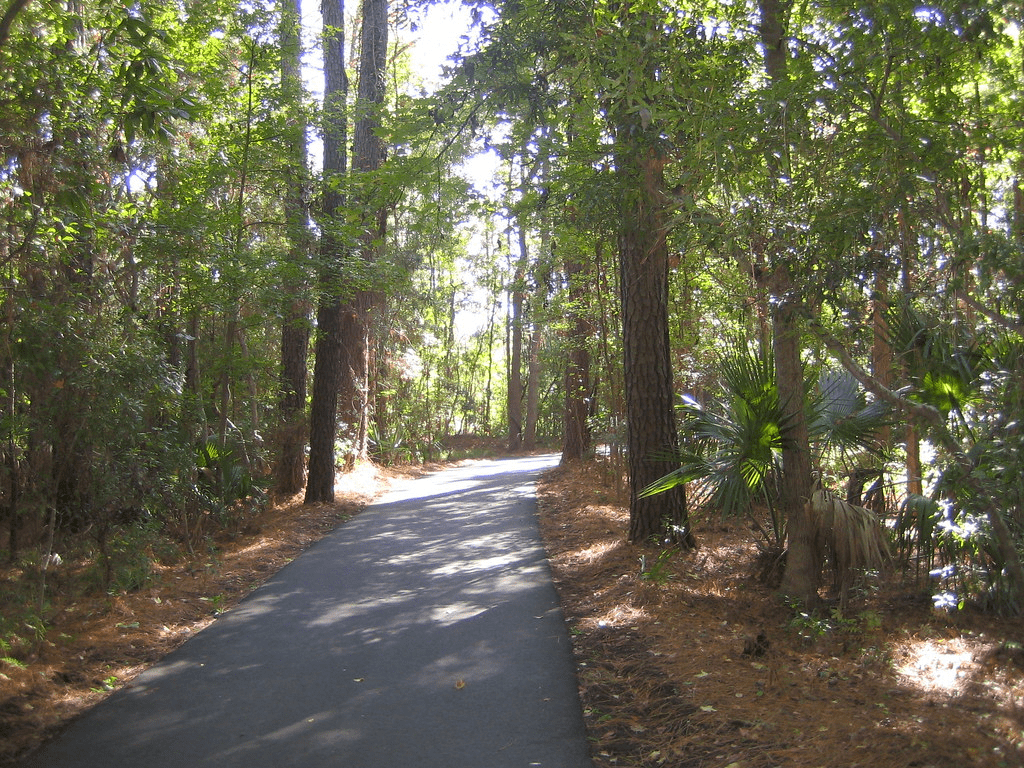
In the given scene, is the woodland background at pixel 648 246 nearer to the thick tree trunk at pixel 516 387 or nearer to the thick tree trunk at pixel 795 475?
the thick tree trunk at pixel 795 475

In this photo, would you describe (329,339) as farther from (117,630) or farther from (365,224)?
(117,630)

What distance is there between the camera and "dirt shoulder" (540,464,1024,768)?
162 inches

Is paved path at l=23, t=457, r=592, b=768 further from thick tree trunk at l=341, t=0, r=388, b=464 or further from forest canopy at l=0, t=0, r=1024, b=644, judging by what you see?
thick tree trunk at l=341, t=0, r=388, b=464

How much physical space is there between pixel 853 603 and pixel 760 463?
1355 millimetres

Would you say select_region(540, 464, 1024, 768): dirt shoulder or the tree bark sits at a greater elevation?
the tree bark

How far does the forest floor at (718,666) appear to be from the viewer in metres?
4.21

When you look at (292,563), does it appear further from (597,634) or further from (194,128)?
(194,128)

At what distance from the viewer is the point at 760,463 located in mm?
7152

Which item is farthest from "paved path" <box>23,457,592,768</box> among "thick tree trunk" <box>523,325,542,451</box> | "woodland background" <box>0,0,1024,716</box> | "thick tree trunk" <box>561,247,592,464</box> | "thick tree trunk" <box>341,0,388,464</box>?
"thick tree trunk" <box>523,325,542,451</box>

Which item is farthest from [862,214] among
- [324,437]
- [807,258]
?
[324,437]

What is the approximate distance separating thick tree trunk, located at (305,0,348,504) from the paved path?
214 inches

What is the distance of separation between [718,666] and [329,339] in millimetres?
10941

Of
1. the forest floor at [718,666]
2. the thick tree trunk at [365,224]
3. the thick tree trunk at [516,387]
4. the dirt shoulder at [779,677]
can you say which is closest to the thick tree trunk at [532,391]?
the thick tree trunk at [516,387]

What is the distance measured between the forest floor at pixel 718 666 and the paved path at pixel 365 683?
0.82 feet
